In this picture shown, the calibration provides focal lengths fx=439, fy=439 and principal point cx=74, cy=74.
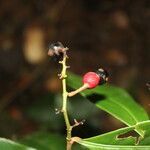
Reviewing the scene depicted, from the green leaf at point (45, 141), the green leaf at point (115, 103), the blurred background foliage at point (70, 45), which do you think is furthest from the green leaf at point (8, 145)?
the blurred background foliage at point (70, 45)

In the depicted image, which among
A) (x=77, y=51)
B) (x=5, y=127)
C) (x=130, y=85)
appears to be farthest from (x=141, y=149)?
(x=77, y=51)

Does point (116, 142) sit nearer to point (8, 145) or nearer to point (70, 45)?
point (8, 145)

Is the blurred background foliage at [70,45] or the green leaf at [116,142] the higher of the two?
the blurred background foliage at [70,45]

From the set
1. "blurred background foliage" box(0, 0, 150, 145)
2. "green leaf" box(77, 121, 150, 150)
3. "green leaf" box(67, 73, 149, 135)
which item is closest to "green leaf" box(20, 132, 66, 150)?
"green leaf" box(67, 73, 149, 135)

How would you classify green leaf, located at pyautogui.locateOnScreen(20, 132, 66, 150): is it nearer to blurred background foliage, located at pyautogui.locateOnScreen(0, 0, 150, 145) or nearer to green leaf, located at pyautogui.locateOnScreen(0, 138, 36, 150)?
green leaf, located at pyautogui.locateOnScreen(0, 138, 36, 150)

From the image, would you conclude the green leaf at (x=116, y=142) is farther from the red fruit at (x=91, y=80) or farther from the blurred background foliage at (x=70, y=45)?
the blurred background foliage at (x=70, y=45)
